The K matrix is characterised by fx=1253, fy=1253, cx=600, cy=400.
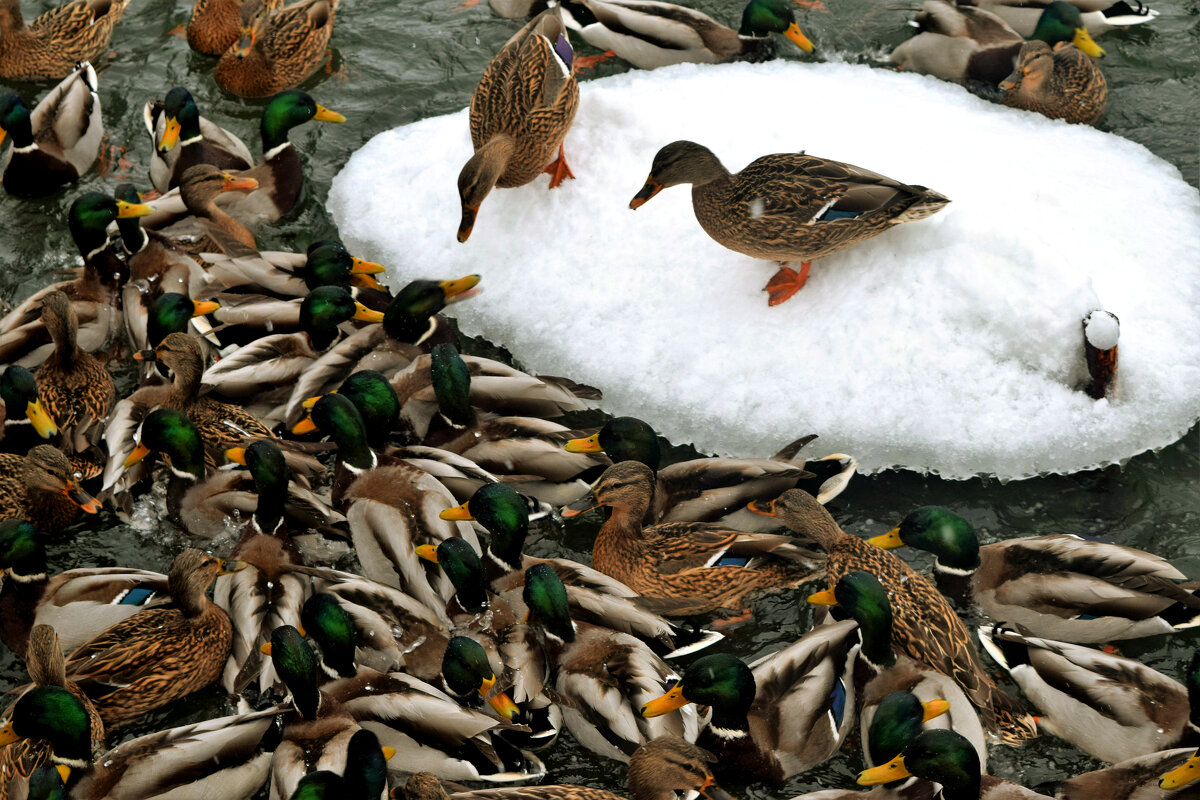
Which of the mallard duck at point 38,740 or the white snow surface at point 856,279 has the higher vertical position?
the white snow surface at point 856,279

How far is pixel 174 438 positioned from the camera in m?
5.91

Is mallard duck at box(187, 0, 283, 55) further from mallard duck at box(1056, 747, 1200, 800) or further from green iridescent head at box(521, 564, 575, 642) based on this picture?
mallard duck at box(1056, 747, 1200, 800)

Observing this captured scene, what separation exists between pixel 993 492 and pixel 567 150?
10.5 ft

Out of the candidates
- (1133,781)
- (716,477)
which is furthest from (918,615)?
(716,477)

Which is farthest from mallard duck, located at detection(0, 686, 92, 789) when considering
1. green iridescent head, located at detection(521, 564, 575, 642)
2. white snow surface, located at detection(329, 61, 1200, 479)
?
white snow surface, located at detection(329, 61, 1200, 479)

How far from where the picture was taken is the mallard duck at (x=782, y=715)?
4.91 m

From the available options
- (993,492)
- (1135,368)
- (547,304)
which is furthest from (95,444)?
(1135,368)

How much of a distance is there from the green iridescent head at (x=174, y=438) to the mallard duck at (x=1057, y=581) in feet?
10.5

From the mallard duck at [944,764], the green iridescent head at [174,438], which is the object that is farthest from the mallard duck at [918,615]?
the green iridescent head at [174,438]

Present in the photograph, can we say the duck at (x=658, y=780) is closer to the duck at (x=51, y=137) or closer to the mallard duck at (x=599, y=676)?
the mallard duck at (x=599, y=676)

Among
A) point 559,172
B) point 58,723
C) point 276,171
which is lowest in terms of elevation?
point 58,723

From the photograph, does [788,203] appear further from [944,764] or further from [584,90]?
[944,764]

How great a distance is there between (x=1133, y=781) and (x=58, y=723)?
4061mm

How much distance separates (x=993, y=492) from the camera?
6.11 m
